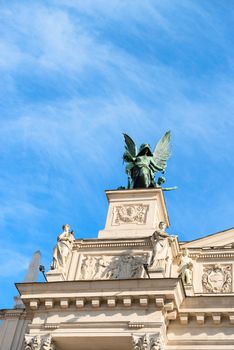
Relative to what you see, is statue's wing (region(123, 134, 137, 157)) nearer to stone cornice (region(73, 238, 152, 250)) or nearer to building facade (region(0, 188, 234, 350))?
building facade (region(0, 188, 234, 350))

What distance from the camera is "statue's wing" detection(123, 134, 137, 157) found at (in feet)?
74.6

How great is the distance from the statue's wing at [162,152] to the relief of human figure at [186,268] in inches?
152

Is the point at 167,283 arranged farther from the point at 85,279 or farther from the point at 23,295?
the point at 23,295

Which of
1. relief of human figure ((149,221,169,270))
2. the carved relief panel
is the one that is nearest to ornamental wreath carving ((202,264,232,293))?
relief of human figure ((149,221,169,270))

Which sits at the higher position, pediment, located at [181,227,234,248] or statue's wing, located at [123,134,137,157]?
statue's wing, located at [123,134,137,157]

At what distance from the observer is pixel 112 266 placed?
19453 millimetres

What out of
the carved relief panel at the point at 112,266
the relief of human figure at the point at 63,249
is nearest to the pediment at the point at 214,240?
the carved relief panel at the point at 112,266

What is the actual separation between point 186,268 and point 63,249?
3.44 m

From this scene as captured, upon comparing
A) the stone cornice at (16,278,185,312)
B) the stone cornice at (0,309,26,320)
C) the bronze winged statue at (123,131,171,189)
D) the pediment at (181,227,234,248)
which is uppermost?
the bronze winged statue at (123,131,171,189)

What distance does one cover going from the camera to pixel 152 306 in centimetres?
1772

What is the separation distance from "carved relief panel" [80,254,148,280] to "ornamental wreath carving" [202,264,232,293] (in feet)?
5.79

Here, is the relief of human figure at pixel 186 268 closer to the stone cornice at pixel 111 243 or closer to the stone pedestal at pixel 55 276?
the stone cornice at pixel 111 243

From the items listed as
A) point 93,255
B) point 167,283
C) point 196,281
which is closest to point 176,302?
point 167,283

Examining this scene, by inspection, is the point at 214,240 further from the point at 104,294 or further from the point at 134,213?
Answer: the point at 104,294
